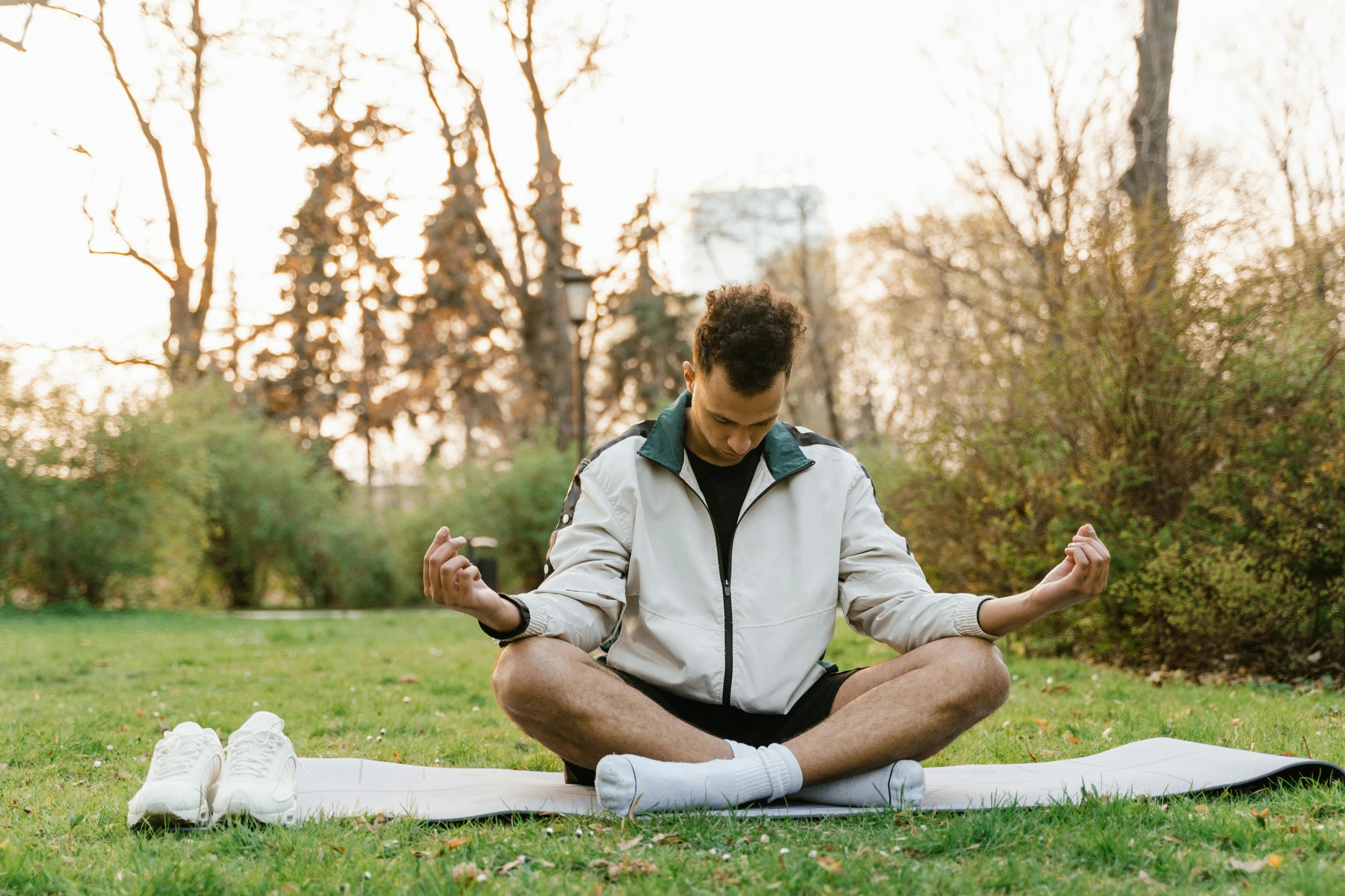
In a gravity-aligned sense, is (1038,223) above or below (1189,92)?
below

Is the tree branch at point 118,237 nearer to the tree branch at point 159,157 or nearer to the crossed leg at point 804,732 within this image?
the tree branch at point 159,157

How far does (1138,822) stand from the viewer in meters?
2.57

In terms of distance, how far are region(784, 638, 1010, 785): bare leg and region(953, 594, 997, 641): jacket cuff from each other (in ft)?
0.08

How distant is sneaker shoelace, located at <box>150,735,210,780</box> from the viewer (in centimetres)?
281

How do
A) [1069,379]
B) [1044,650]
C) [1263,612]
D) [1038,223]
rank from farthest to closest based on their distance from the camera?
[1038,223]
[1044,650]
[1069,379]
[1263,612]

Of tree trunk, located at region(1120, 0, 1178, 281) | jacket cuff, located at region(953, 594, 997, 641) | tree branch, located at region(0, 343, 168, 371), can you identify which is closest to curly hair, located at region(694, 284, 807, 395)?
jacket cuff, located at region(953, 594, 997, 641)

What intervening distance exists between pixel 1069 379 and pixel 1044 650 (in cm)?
200

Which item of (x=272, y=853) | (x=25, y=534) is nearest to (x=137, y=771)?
(x=272, y=853)

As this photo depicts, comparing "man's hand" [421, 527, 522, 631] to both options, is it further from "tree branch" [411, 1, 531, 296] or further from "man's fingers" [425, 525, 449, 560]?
"tree branch" [411, 1, 531, 296]

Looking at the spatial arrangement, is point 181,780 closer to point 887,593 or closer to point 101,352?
point 887,593

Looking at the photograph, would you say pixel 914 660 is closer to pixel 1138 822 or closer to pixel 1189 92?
pixel 1138 822

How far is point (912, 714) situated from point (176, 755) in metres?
1.96

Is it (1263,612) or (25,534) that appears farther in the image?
(25,534)

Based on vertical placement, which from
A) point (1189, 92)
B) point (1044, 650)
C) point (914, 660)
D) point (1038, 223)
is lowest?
point (1044, 650)
